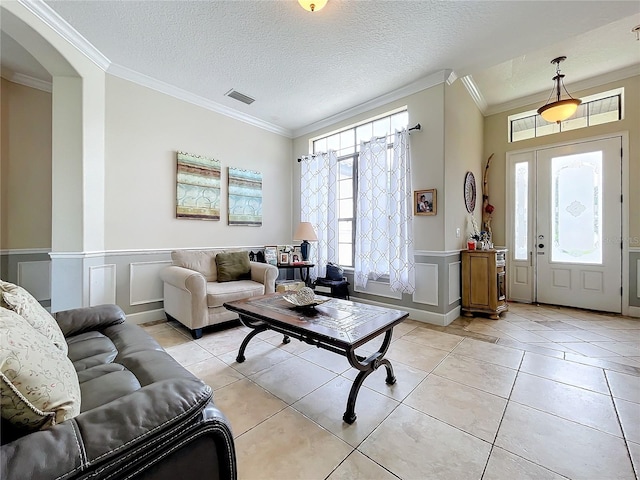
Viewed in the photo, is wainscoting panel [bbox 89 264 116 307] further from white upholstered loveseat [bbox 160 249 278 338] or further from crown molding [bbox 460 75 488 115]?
crown molding [bbox 460 75 488 115]

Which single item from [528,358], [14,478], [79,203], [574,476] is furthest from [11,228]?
[528,358]

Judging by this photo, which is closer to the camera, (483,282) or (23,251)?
(23,251)

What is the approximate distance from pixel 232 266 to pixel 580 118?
214 inches

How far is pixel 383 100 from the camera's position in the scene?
3779 mm

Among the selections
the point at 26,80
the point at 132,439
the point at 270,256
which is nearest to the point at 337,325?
the point at 132,439

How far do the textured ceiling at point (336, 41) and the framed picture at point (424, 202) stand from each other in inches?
55.4

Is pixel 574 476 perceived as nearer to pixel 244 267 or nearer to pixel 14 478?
pixel 14 478

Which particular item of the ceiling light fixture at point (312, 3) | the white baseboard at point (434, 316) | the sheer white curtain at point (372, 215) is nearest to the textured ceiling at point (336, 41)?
the ceiling light fixture at point (312, 3)

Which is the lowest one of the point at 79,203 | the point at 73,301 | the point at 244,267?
the point at 73,301

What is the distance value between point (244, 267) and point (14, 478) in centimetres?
308

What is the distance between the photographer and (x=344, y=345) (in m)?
1.50

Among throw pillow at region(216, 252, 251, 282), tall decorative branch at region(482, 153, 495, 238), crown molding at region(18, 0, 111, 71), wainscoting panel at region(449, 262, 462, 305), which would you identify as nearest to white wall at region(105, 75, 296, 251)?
crown molding at region(18, 0, 111, 71)

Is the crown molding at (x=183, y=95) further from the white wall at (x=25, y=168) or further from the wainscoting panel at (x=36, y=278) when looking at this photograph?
the wainscoting panel at (x=36, y=278)

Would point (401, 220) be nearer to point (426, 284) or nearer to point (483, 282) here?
point (426, 284)
